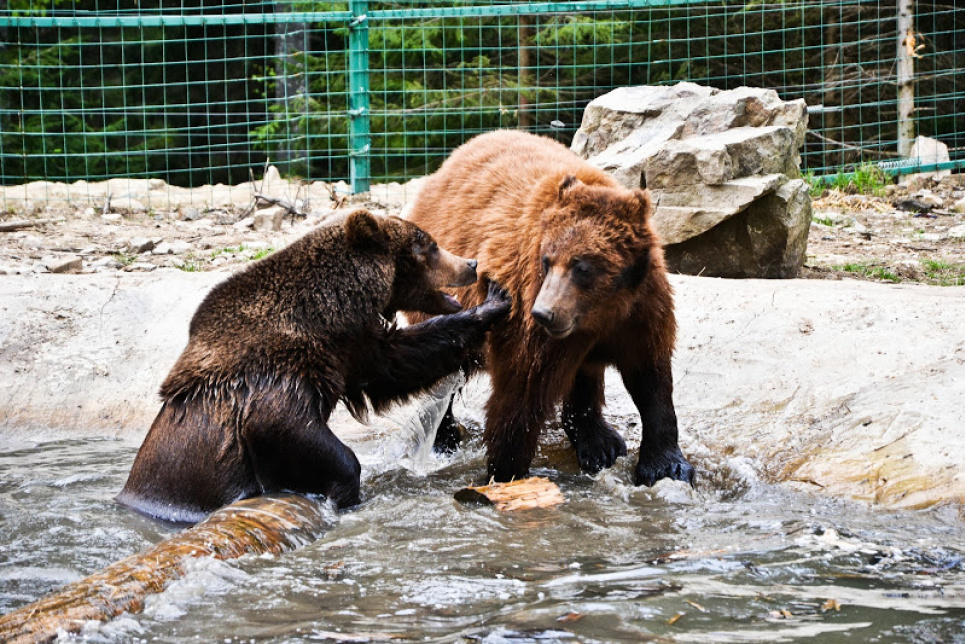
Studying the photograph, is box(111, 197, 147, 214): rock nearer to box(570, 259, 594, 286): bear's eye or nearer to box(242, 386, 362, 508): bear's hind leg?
box(242, 386, 362, 508): bear's hind leg

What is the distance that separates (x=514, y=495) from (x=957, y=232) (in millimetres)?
6407

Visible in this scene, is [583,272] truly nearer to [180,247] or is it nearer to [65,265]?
[65,265]

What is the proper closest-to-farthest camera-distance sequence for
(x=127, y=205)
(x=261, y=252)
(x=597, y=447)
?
1. (x=597, y=447)
2. (x=261, y=252)
3. (x=127, y=205)

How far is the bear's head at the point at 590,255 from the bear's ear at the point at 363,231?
0.75 meters

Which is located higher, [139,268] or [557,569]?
[139,268]

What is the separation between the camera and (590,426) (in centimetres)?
544

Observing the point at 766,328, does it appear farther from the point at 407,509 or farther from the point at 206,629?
the point at 206,629

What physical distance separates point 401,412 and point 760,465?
2163 mm

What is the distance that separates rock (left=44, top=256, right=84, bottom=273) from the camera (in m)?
8.10

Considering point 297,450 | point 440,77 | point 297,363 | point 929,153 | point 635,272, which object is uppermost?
point 440,77

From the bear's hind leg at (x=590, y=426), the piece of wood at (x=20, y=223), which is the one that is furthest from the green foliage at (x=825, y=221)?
the piece of wood at (x=20, y=223)

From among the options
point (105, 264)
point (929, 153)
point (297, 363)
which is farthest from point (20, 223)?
point (929, 153)

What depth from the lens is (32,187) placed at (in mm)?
11867

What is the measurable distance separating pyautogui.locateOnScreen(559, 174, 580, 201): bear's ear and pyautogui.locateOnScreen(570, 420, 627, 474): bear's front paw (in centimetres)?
133
